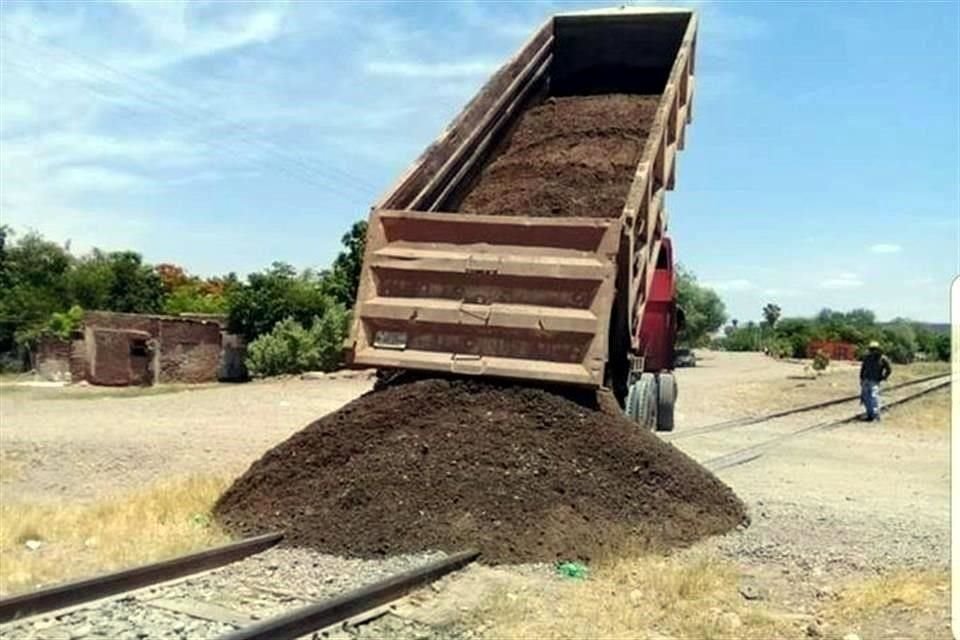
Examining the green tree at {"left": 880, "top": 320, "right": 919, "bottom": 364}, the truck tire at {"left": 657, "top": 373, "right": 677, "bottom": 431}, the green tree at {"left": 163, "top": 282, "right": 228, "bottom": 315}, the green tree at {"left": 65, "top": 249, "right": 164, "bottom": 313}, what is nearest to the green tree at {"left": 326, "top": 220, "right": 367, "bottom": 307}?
the green tree at {"left": 163, "top": 282, "right": 228, "bottom": 315}

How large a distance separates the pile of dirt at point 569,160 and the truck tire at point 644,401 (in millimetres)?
2921

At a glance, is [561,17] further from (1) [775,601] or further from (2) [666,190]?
(1) [775,601]

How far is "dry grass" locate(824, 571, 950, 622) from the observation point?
19.5ft

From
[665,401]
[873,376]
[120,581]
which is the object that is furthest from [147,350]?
[120,581]

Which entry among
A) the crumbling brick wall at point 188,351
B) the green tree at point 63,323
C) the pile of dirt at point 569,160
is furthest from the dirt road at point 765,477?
the green tree at point 63,323

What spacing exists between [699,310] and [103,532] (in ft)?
189

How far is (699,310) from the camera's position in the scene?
63.1 m

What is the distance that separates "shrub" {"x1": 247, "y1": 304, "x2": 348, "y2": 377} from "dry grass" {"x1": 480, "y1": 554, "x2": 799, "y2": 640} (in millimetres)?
26020

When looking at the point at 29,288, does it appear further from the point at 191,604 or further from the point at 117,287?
the point at 191,604

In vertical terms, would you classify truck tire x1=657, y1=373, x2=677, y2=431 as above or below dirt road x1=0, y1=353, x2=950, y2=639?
above

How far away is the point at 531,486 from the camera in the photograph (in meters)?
7.59

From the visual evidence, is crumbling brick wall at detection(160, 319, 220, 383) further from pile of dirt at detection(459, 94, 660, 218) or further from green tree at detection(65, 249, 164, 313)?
pile of dirt at detection(459, 94, 660, 218)

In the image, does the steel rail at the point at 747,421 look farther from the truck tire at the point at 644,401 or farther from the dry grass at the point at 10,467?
the dry grass at the point at 10,467

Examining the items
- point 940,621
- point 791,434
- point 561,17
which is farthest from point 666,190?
point 791,434
